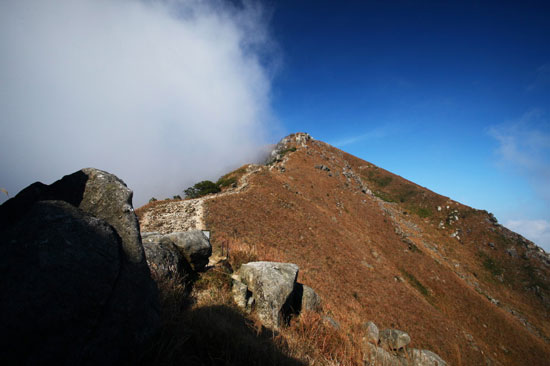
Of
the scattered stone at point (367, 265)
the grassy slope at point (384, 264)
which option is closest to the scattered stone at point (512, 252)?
the grassy slope at point (384, 264)

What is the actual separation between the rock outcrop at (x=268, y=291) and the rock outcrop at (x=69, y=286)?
404cm

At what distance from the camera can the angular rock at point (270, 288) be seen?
6.19 metres

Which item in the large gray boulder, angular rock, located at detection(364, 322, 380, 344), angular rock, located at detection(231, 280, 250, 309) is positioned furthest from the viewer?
angular rock, located at detection(364, 322, 380, 344)

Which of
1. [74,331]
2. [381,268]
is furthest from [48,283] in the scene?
[381,268]

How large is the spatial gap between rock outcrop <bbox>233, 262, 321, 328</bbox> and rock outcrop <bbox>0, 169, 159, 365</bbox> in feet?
13.3

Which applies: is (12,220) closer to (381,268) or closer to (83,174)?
(83,174)

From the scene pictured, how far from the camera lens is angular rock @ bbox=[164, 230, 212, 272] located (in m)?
6.67

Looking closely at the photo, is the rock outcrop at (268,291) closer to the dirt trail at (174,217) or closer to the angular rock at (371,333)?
the angular rock at (371,333)

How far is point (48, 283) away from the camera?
1.91 m

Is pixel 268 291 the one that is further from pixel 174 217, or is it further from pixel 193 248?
pixel 174 217

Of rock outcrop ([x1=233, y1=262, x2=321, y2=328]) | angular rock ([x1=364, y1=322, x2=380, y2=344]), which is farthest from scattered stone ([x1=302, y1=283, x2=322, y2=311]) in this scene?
angular rock ([x1=364, y1=322, x2=380, y2=344])

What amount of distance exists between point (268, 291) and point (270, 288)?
4.5 inches

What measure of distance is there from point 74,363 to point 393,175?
80014 mm

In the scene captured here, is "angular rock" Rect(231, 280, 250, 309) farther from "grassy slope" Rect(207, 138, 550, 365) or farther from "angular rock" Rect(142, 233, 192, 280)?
"grassy slope" Rect(207, 138, 550, 365)
